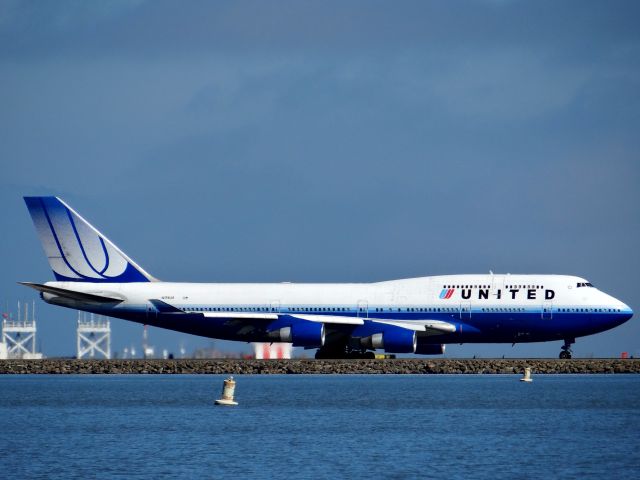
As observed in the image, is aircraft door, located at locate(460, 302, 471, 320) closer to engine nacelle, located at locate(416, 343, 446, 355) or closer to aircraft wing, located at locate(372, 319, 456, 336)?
aircraft wing, located at locate(372, 319, 456, 336)

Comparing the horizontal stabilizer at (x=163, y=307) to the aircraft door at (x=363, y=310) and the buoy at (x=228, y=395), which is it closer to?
the aircraft door at (x=363, y=310)

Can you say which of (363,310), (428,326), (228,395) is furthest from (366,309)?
(228,395)

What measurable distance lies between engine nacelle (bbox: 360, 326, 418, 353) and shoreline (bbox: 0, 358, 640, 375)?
12.8ft

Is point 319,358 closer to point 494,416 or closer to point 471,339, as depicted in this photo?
point 471,339

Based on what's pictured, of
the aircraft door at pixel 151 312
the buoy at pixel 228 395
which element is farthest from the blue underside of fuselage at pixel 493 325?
the buoy at pixel 228 395

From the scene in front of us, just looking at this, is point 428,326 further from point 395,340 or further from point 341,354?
point 341,354

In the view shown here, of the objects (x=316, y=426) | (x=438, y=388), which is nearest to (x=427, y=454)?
(x=316, y=426)

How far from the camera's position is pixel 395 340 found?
79.4 m

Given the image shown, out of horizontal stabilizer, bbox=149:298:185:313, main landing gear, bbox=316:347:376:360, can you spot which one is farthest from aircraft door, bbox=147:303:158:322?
main landing gear, bbox=316:347:376:360

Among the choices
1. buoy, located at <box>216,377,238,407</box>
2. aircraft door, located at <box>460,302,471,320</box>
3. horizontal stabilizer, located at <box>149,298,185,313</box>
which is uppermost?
horizontal stabilizer, located at <box>149,298,185,313</box>

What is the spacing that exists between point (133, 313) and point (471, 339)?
21089 mm

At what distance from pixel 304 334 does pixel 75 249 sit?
17728 mm

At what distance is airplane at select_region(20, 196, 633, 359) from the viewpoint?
8094 cm

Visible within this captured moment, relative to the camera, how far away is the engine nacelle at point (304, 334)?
80500 millimetres
